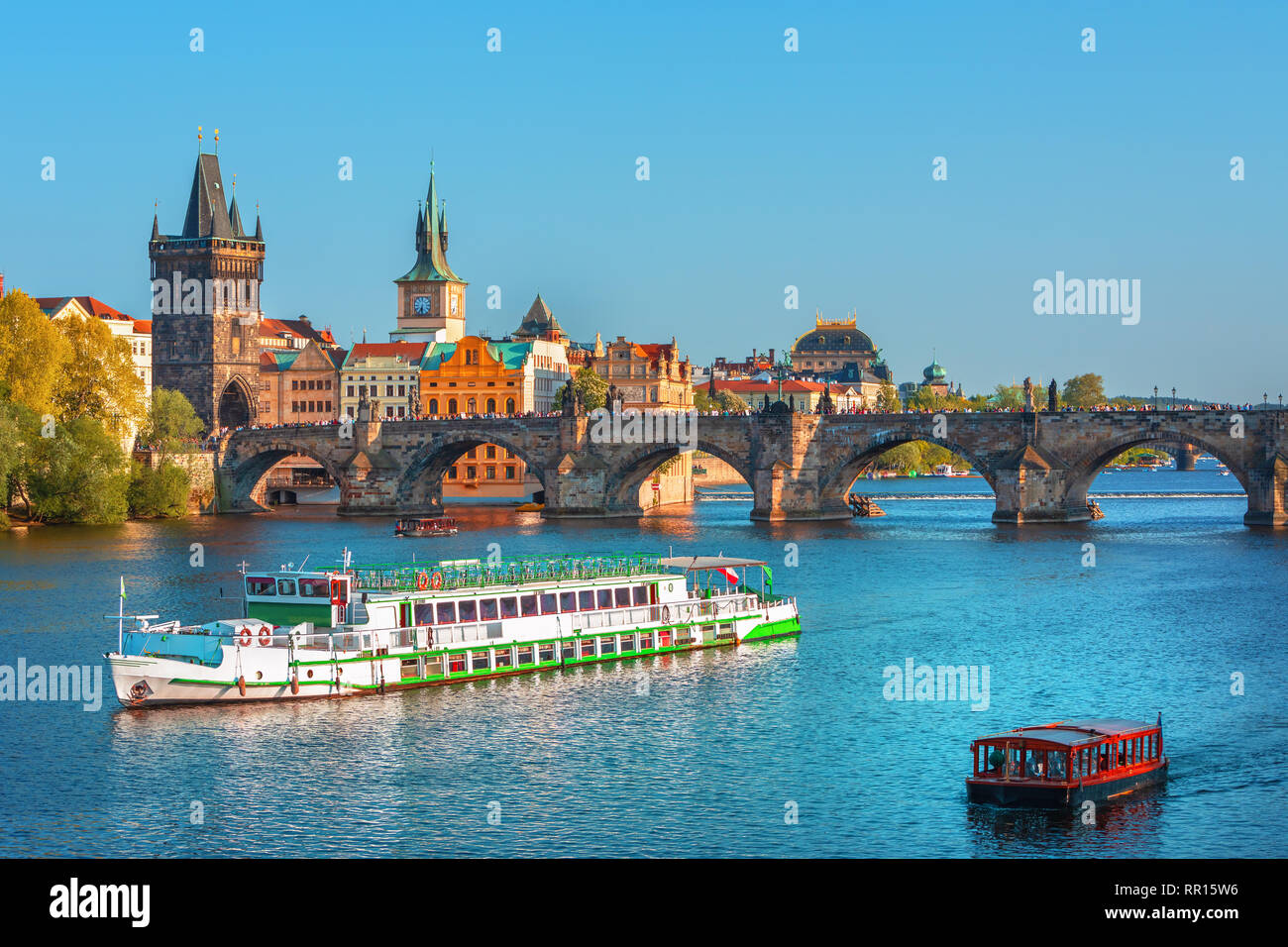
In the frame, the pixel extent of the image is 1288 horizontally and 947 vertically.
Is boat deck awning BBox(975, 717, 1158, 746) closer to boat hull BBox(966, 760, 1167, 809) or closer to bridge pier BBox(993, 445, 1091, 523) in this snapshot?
boat hull BBox(966, 760, 1167, 809)

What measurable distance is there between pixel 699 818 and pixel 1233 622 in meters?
34.6

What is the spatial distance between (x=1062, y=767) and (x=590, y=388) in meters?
126

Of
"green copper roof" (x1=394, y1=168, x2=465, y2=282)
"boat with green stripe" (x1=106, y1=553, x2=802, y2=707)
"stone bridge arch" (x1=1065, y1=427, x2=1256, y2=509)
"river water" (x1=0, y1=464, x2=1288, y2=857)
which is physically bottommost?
"river water" (x1=0, y1=464, x2=1288, y2=857)

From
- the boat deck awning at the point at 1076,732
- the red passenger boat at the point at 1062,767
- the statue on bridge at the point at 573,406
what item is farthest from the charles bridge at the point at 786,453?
the red passenger boat at the point at 1062,767

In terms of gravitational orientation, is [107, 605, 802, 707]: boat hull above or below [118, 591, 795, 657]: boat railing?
below

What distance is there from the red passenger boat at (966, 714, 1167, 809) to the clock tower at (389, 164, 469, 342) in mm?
159080

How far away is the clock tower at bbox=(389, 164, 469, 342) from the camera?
625 feet

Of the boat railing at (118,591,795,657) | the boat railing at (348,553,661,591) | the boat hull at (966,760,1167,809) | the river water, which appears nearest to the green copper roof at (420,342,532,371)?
the river water

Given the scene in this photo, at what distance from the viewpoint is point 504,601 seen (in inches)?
2015

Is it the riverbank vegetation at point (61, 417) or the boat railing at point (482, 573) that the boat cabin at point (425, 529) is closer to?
the riverbank vegetation at point (61, 417)

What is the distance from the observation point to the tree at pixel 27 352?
10250 centimetres

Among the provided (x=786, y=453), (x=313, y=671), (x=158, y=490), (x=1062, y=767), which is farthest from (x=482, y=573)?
(x=158, y=490)
